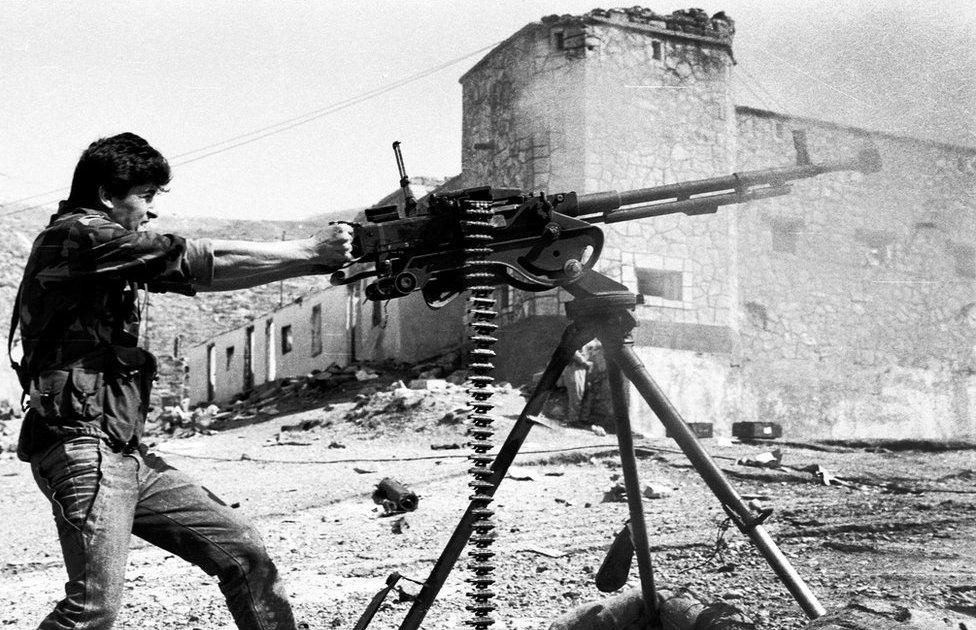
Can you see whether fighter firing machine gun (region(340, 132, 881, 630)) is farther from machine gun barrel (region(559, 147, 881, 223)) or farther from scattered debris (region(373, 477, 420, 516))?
→ scattered debris (region(373, 477, 420, 516))

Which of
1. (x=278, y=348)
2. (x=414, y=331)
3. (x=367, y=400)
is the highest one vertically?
(x=414, y=331)

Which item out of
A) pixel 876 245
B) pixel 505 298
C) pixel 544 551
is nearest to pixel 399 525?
pixel 544 551

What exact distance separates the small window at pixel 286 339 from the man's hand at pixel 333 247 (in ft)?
79.3

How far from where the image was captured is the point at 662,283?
1806 centimetres

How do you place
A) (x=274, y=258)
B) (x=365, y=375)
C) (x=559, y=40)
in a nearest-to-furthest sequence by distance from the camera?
(x=274, y=258)
(x=559, y=40)
(x=365, y=375)

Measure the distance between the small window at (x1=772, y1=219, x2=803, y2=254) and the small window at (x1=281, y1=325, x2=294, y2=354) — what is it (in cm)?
1264

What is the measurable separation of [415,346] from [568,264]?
699 inches

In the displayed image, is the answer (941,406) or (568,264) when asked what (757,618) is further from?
(941,406)

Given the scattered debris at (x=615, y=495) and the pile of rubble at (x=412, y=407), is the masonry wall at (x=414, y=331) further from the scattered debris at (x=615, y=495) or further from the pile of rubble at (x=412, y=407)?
the scattered debris at (x=615, y=495)

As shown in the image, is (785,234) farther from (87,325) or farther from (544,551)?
(87,325)

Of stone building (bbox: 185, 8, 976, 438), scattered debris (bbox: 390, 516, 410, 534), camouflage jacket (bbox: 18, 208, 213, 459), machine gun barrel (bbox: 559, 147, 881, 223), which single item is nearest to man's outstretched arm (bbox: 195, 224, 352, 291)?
camouflage jacket (bbox: 18, 208, 213, 459)

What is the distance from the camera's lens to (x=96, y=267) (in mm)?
3328

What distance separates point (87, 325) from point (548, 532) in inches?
194

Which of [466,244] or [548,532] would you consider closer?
[466,244]
